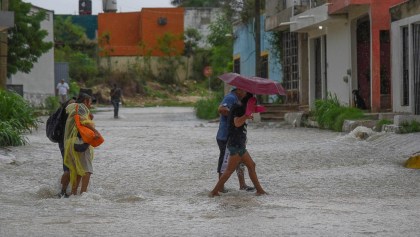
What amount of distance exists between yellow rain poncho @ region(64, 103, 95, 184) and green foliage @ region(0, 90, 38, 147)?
6920 millimetres

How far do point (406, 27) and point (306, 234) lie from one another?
1471 centimetres

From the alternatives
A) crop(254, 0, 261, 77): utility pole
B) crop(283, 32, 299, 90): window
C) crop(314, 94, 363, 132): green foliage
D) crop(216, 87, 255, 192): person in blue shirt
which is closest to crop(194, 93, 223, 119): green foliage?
crop(254, 0, 261, 77): utility pole

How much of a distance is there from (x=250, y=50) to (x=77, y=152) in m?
30.3

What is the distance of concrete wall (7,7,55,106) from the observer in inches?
2013

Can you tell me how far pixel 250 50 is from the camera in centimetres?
4266

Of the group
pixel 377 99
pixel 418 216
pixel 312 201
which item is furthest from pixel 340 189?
pixel 377 99

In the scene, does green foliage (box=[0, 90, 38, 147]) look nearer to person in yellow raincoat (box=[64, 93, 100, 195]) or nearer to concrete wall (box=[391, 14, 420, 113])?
person in yellow raincoat (box=[64, 93, 100, 195])

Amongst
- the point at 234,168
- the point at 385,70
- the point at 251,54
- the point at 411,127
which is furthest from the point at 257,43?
the point at 234,168

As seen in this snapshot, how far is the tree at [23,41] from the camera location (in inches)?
1586

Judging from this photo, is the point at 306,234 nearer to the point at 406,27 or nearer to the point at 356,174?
the point at 356,174

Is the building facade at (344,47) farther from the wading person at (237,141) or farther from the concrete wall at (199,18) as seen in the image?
the concrete wall at (199,18)

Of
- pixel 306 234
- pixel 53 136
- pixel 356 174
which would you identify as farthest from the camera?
pixel 356 174

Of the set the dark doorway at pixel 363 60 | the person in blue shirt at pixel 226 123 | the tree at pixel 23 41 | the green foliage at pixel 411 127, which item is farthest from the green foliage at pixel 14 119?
the tree at pixel 23 41

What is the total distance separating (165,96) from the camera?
2697 inches
